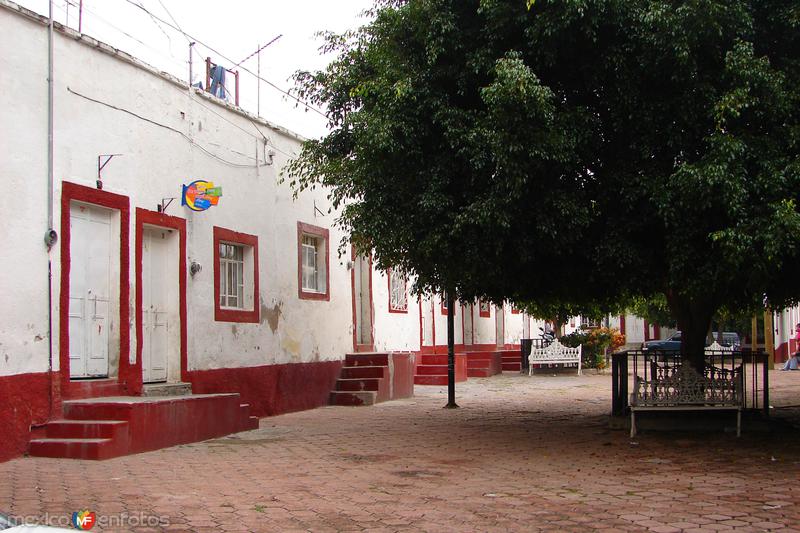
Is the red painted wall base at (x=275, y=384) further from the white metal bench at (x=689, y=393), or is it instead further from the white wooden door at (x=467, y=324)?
the white wooden door at (x=467, y=324)

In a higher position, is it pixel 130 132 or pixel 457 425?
pixel 130 132

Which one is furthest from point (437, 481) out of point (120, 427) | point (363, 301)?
point (363, 301)

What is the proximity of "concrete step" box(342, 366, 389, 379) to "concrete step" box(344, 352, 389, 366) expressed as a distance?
0.66 ft

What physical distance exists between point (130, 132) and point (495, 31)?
5015 mm

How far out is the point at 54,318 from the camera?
984cm

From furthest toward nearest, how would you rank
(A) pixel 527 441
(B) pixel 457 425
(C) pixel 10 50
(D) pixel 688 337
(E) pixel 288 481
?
(B) pixel 457 425 < (D) pixel 688 337 < (A) pixel 527 441 < (C) pixel 10 50 < (E) pixel 288 481

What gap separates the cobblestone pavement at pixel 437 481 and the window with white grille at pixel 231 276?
7.48ft

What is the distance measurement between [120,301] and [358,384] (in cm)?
677

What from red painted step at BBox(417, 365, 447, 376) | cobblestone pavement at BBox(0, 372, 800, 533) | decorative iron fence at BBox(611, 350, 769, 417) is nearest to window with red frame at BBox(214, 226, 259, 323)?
cobblestone pavement at BBox(0, 372, 800, 533)

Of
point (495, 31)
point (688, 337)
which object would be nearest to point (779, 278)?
point (688, 337)

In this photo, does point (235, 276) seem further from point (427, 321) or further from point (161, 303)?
point (427, 321)

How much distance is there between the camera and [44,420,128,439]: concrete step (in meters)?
9.45

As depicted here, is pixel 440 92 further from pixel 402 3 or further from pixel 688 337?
pixel 688 337

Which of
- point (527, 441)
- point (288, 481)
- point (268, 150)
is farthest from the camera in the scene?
point (268, 150)
